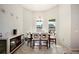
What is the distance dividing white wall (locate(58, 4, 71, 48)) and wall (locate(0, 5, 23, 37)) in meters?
2.27

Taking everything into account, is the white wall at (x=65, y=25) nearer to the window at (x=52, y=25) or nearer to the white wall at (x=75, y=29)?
the white wall at (x=75, y=29)

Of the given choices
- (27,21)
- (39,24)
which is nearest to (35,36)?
(39,24)

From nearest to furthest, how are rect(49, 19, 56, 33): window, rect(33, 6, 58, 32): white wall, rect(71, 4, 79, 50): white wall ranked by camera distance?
rect(71, 4, 79, 50): white wall, rect(33, 6, 58, 32): white wall, rect(49, 19, 56, 33): window

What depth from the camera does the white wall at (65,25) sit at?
513 centimetres

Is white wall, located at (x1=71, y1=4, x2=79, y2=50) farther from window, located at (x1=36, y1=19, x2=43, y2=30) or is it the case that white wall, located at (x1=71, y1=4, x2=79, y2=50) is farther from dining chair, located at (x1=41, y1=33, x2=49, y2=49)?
window, located at (x1=36, y1=19, x2=43, y2=30)

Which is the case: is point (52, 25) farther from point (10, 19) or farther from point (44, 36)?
point (10, 19)

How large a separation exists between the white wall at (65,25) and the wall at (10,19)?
7.44 feet

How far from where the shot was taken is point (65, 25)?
5590 mm

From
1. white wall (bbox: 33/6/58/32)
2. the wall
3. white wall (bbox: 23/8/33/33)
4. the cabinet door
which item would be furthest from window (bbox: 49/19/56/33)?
the cabinet door

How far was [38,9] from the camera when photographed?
618 centimetres

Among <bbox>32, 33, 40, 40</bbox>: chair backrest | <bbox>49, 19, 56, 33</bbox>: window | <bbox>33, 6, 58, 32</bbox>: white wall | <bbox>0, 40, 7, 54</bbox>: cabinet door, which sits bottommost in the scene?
<bbox>0, 40, 7, 54</bbox>: cabinet door

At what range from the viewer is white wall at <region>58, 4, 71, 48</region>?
5129 millimetres

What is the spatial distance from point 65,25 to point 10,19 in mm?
2694
